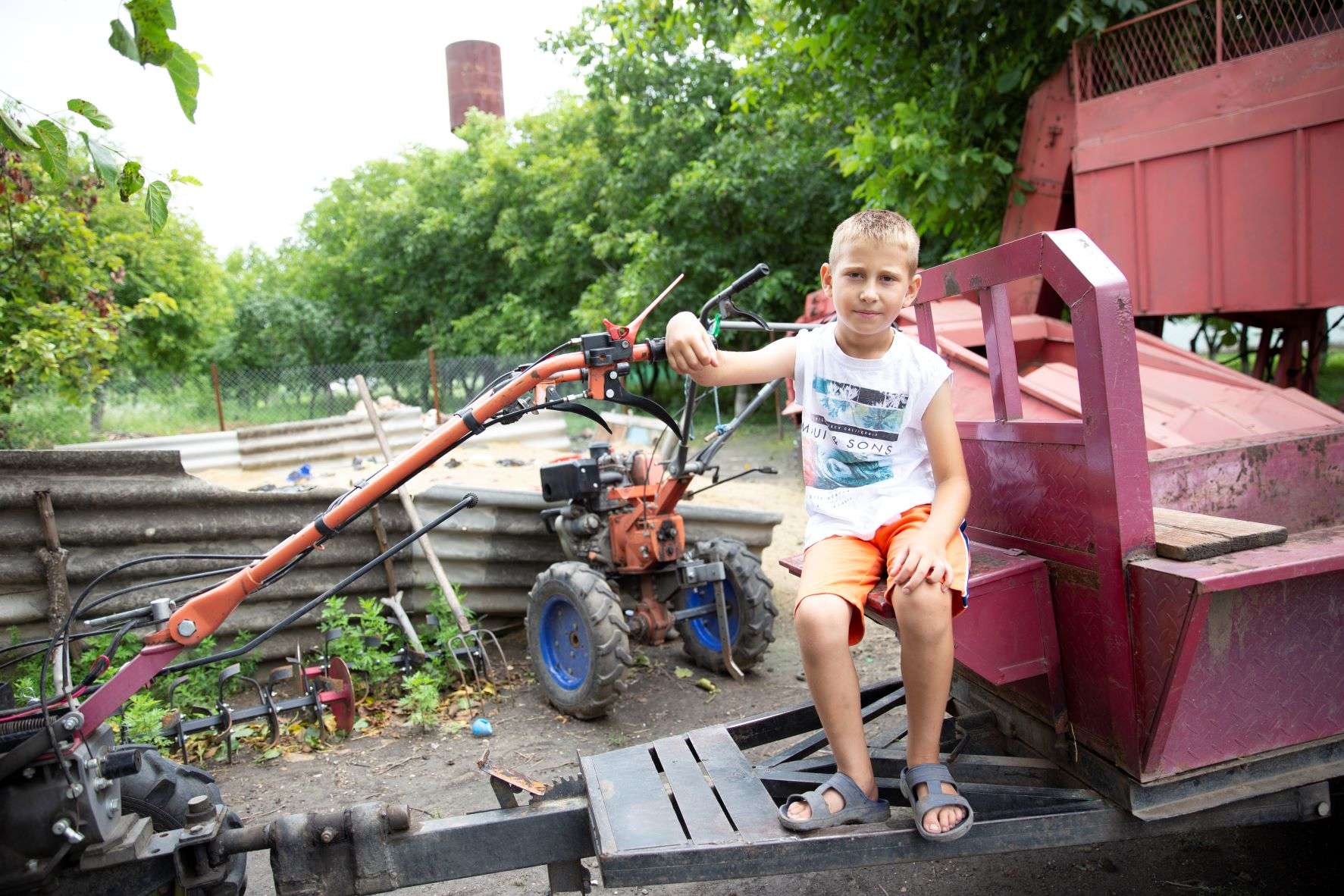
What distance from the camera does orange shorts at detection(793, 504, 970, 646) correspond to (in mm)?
2299

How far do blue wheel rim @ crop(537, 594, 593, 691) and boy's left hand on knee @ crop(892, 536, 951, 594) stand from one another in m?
2.66

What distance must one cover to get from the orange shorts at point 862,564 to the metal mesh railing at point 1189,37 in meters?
5.08

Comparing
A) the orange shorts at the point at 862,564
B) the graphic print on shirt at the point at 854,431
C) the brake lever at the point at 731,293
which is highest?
the brake lever at the point at 731,293

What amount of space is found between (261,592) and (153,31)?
11.4 feet

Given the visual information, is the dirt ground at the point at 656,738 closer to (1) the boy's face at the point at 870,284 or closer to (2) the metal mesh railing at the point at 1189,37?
(1) the boy's face at the point at 870,284

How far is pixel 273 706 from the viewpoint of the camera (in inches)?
174

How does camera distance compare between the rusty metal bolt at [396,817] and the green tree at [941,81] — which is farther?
the green tree at [941,81]

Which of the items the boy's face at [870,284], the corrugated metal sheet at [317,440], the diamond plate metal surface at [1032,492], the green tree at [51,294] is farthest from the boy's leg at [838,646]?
the corrugated metal sheet at [317,440]

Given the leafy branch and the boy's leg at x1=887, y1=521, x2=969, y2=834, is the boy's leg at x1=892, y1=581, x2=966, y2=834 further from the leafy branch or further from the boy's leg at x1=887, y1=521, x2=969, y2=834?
the leafy branch

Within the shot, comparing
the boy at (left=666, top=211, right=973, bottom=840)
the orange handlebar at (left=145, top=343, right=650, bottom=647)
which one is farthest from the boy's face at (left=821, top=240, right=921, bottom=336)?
the orange handlebar at (left=145, top=343, right=650, bottom=647)

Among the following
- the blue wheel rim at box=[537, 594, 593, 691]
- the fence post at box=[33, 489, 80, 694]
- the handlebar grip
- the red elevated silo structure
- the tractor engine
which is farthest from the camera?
the red elevated silo structure

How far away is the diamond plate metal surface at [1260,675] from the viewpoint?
7.13 feet

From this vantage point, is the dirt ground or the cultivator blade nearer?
the dirt ground

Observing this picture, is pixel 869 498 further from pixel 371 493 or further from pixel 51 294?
pixel 51 294
